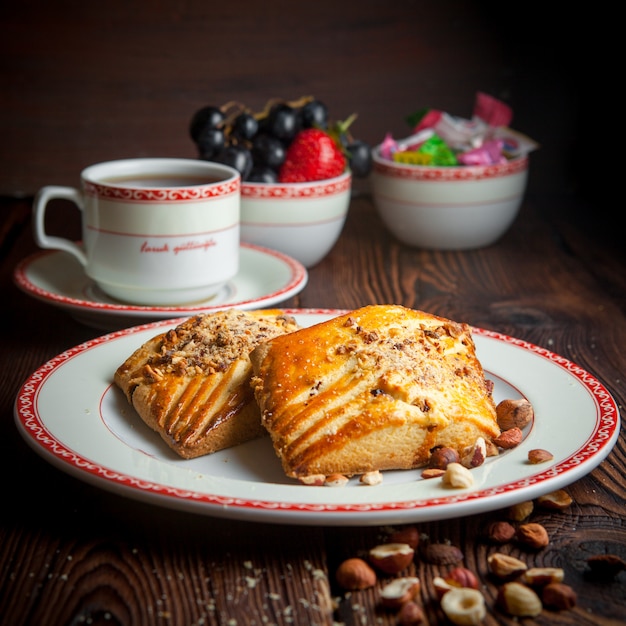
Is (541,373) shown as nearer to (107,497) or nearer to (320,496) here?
(320,496)

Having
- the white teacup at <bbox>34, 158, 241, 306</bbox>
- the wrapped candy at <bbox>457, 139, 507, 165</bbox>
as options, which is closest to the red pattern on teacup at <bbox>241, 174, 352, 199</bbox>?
the white teacup at <bbox>34, 158, 241, 306</bbox>

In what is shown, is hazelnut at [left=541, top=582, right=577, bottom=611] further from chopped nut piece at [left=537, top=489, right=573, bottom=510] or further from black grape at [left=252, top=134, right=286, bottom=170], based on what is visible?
black grape at [left=252, top=134, right=286, bottom=170]

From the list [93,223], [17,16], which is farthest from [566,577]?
[17,16]

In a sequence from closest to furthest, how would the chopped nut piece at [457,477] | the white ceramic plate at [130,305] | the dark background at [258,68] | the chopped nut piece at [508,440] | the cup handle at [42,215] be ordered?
the chopped nut piece at [457,477] → the chopped nut piece at [508,440] → the white ceramic plate at [130,305] → the cup handle at [42,215] → the dark background at [258,68]

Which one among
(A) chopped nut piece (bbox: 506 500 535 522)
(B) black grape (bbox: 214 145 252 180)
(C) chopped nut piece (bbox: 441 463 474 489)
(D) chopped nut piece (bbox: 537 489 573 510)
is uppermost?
(C) chopped nut piece (bbox: 441 463 474 489)

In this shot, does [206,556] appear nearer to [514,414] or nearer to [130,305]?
[514,414]

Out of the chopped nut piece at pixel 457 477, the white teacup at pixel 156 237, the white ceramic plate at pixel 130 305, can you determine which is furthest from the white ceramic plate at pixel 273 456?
the white teacup at pixel 156 237

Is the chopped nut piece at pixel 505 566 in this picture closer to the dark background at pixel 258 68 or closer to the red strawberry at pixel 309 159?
the red strawberry at pixel 309 159
